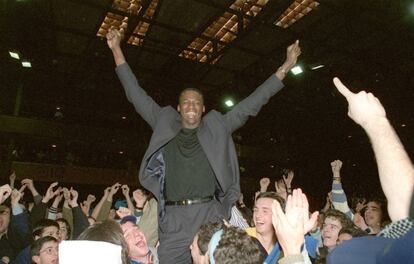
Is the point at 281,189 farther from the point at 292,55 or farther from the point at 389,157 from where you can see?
the point at 389,157

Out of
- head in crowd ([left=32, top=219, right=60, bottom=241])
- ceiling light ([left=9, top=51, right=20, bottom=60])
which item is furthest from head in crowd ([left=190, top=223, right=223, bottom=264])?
ceiling light ([left=9, top=51, right=20, bottom=60])

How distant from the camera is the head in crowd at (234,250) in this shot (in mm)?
1642

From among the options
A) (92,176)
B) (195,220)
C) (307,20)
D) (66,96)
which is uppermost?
(66,96)

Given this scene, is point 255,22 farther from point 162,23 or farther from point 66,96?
point 66,96

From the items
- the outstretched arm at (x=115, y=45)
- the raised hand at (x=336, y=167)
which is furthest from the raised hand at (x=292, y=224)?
the raised hand at (x=336, y=167)

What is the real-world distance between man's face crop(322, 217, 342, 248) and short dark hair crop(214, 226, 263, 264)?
2.17 metres

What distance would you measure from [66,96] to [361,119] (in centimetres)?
1259

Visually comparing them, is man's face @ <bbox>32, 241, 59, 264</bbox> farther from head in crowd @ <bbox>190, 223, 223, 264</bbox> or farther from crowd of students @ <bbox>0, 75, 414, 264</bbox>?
head in crowd @ <bbox>190, 223, 223, 264</bbox>

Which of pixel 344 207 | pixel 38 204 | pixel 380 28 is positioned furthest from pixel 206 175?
pixel 380 28

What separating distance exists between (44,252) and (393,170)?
3.23 m

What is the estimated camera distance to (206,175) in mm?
2578

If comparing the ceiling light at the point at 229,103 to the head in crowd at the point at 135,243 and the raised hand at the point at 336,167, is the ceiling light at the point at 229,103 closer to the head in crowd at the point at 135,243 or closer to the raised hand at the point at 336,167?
the raised hand at the point at 336,167

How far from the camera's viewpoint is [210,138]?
2.59 meters

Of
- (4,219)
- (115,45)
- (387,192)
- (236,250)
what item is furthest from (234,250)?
(4,219)
